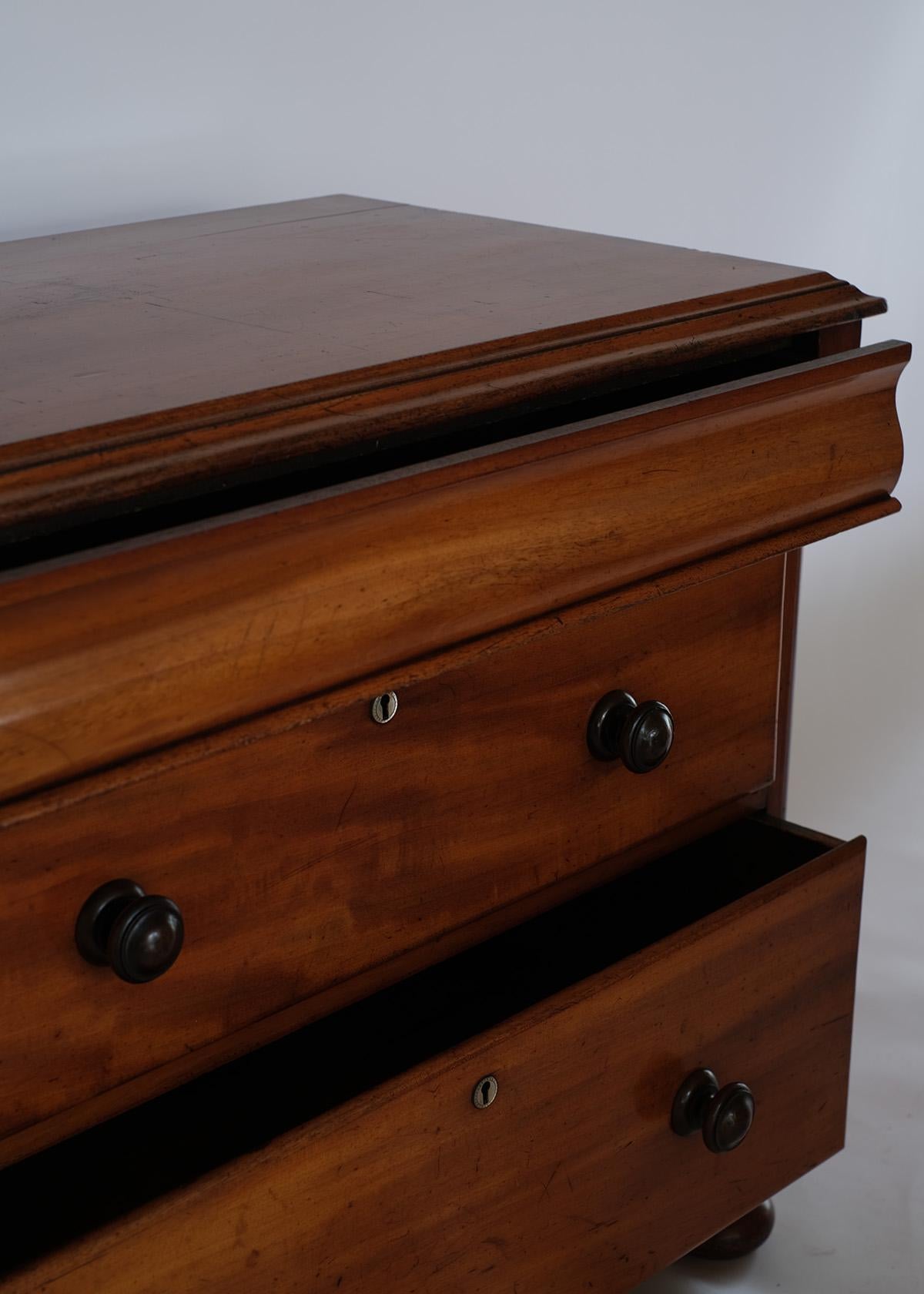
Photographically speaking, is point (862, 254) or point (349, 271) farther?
point (862, 254)

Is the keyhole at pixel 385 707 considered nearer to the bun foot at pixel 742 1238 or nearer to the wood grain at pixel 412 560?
the wood grain at pixel 412 560

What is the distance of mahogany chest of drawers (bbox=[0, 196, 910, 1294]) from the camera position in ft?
1.82

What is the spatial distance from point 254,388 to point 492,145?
2.72ft

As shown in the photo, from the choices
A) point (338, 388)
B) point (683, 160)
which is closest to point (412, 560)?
point (338, 388)

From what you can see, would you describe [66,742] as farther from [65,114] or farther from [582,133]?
[582,133]

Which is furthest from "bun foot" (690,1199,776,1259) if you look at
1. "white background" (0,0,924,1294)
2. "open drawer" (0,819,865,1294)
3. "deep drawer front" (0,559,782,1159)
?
"deep drawer front" (0,559,782,1159)

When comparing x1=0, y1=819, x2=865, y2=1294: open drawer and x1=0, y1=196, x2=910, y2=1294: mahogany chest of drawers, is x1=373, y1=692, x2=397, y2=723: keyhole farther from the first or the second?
x1=0, y1=819, x2=865, y2=1294: open drawer

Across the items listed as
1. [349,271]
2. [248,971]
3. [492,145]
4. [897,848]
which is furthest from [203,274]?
[897,848]

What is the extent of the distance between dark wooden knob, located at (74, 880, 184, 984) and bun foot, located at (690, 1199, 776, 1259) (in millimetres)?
626

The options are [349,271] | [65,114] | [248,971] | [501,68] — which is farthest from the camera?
[501,68]

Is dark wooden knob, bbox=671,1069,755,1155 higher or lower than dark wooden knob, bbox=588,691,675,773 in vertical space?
lower

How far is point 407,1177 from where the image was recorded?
704mm

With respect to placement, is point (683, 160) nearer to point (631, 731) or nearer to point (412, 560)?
point (631, 731)

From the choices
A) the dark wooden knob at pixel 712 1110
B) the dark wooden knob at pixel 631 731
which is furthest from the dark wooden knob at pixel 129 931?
the dark wooden knob at pixel 712 1110
